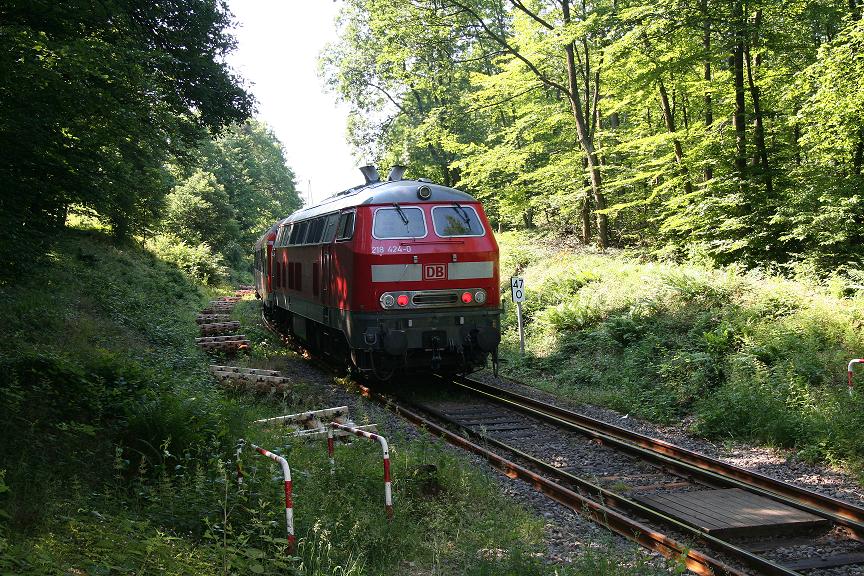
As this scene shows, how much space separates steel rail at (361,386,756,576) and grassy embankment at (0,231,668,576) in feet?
1.49

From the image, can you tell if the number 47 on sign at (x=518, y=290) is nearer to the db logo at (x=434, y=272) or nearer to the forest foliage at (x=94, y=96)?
the db logo at (x=434, y=272)

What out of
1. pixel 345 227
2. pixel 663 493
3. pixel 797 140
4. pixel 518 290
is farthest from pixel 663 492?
pixel 797 140

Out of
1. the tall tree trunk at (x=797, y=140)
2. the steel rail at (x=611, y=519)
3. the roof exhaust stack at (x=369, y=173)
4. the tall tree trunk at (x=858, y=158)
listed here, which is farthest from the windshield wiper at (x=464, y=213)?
the tall tree trunk at (x=858, y=158)

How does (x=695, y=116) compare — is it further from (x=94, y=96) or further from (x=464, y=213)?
(x=94, y=96)

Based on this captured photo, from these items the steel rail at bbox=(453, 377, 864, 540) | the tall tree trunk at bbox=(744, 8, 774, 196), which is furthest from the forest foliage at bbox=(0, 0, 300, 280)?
the tall tree trunk at bbox=(744, 8, 774, 196)

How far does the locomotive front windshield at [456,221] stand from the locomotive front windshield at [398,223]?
0.92 ft

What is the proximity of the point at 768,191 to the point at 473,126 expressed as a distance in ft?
63.7

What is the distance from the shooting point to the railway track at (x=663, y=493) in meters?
5.75

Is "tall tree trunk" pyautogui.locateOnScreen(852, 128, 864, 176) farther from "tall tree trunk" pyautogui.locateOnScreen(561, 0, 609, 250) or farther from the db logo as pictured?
the db logo

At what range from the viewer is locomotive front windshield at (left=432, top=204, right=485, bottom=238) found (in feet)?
39.6

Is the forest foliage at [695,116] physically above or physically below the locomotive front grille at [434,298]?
above

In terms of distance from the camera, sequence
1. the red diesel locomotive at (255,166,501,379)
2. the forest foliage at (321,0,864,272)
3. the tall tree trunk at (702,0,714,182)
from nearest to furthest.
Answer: the red diesel locomotive at (255,166,501,379) → the forest foliage at (321,0,864,272) → the tall tree trunk at (702,0,714,182)

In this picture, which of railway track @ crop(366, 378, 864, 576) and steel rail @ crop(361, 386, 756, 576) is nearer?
steel rail @ crop(361, 386, 756, 576)

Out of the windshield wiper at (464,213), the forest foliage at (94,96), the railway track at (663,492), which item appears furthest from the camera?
the windshield wiper at (464,213)
